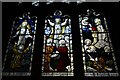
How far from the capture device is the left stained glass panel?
29.6ft

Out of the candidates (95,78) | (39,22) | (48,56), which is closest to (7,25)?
(39,22)

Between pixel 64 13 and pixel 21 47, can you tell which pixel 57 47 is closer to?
pixel 21 47

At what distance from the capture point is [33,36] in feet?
32.8

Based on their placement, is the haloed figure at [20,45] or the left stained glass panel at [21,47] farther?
the haloed figure at [20,45]

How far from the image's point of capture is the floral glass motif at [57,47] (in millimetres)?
8969

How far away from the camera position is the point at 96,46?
31.6 ft

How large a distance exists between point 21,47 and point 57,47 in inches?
39.7

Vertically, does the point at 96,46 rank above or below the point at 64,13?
below

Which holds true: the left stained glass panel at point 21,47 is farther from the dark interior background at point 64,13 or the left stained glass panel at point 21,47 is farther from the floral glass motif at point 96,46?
the floral glass motif at point 96,46

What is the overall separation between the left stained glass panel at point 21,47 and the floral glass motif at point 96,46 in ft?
4.75

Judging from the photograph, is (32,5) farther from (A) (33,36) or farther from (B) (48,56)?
(B) (48,56)

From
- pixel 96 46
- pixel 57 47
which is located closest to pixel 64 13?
pixel 57 47

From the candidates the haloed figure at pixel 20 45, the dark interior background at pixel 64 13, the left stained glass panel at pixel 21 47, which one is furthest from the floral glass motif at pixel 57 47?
the haloed figure at pixel 20 45

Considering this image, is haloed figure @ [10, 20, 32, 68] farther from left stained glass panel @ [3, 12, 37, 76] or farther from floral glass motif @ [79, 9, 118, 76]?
floral glass motif @ [79, 9, 118, 76]
